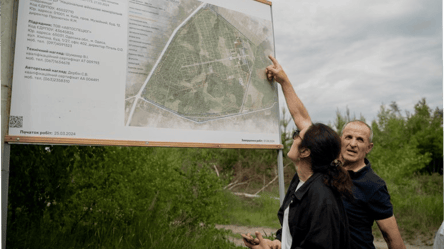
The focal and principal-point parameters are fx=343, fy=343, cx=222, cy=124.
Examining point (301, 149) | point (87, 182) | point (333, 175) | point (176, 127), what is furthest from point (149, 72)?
point (87, 182)

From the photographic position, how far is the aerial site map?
2.70m

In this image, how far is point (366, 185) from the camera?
2084mm

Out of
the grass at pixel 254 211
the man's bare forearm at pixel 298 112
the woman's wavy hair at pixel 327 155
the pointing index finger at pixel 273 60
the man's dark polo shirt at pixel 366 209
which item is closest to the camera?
the woman's wavy hair at pixel 327 155

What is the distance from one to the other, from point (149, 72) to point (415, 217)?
26.8ft

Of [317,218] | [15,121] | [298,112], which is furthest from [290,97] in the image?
[15,121]

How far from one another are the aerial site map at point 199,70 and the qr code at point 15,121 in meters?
0.69

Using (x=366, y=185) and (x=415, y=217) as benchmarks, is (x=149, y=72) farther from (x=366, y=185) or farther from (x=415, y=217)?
(x=415, y=217)

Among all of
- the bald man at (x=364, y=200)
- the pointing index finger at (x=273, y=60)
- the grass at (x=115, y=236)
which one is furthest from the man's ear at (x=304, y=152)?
the grass at (x=115, y=236)

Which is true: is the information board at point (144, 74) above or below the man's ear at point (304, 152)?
above

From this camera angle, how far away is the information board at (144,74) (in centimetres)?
225

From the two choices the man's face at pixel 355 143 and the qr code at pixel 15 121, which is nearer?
the qr code at pixel 15 121

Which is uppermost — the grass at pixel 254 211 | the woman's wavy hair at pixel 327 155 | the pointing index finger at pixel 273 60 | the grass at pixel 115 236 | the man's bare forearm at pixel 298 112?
the pointing index finger at pixel 273 60

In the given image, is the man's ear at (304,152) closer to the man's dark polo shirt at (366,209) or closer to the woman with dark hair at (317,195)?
the woman with dark hair at (317,195)

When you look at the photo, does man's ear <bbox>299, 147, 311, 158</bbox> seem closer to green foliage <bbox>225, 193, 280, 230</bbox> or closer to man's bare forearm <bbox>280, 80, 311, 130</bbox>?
man's bare forearm <bbox>280, 80, 311, 130</bbox>
